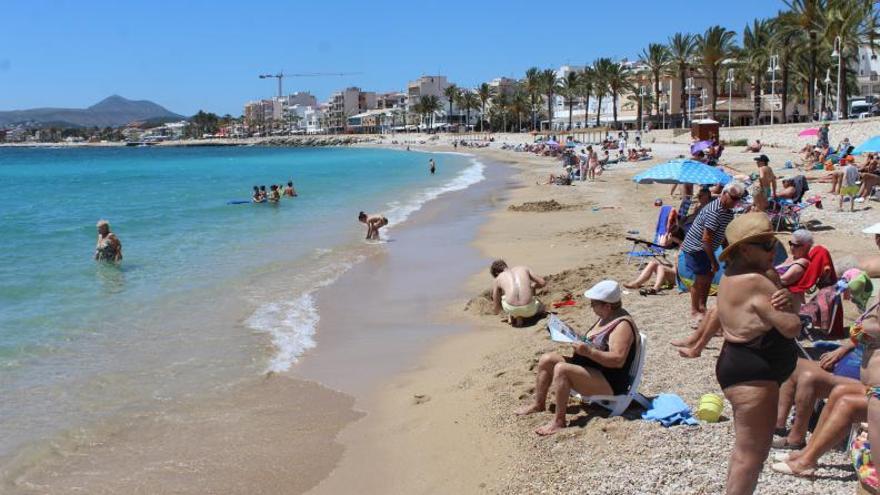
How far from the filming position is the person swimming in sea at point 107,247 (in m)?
15.2

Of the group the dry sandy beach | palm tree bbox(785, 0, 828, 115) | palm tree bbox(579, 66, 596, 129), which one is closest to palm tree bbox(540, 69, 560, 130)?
palm tree bbox(579, 66, 596, 129)

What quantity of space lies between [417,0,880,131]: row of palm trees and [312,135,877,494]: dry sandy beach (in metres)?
36.8

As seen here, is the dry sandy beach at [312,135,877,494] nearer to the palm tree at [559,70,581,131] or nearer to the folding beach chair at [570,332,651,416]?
the folding beach chair at [570,332,651,416]

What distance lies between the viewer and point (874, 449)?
311 cm

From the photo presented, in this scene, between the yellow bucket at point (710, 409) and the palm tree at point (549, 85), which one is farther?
the palm tree at point (549, 85)

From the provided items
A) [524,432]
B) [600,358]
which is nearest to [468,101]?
[524,432]

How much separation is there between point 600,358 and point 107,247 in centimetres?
1293

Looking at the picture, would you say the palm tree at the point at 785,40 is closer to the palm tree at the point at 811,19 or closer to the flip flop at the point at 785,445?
the palm tree at the point at 811,19

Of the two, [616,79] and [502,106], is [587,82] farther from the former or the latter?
[502,106]

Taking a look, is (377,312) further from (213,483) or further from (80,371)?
(213,483)

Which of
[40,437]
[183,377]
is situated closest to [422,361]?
[183,377]

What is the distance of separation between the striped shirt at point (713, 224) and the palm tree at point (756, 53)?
49881 millimetres

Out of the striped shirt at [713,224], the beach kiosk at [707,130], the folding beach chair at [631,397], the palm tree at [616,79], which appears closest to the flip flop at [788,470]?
the folding beach chair at [631,397]

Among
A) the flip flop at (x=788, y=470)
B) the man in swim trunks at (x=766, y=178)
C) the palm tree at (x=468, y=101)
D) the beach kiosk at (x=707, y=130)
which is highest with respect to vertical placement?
the palm tree at (x=468, y=101)
